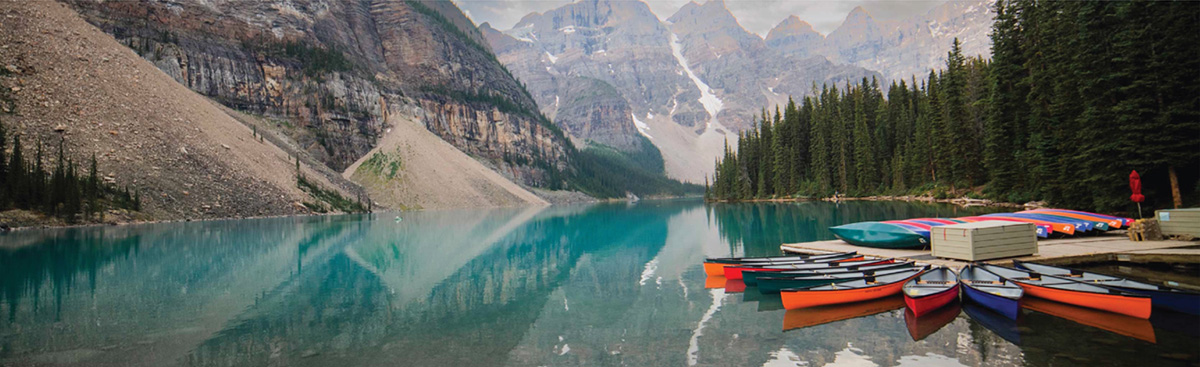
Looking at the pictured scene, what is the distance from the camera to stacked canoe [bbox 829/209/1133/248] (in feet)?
62.5

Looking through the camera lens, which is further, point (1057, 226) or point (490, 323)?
point (1057, 226)

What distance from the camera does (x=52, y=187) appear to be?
4450cm

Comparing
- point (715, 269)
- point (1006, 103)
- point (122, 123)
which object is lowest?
point (715, 269)

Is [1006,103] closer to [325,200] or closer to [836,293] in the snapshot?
[836,293]

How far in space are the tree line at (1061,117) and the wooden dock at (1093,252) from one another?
5285 millimetres

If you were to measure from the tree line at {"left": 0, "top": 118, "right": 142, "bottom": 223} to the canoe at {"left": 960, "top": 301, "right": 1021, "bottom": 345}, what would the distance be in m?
63.0

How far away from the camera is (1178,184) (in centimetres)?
2159

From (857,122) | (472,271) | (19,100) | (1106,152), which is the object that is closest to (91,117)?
(19,100)

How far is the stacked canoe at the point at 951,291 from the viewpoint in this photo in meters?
10.1

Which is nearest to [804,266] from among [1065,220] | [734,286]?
[734,286]

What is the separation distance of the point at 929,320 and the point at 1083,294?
310 centimetres

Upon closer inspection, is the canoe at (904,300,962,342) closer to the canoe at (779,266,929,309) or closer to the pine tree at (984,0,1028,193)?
the canoe at (779,266,929,309)

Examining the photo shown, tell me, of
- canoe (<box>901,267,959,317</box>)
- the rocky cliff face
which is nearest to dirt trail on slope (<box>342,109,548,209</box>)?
the rocky cliff face

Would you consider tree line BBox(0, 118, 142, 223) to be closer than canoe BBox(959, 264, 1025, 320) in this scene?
No
